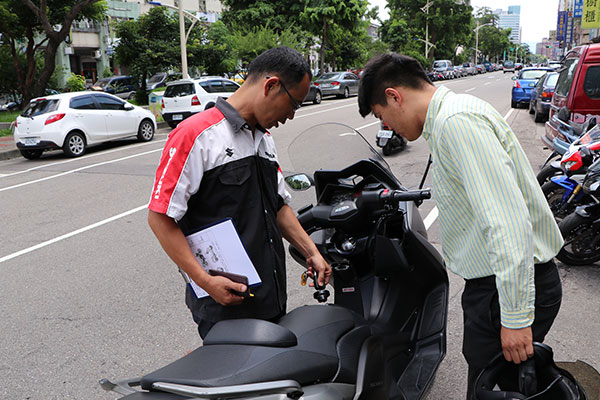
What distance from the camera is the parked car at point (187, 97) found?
54.7ft

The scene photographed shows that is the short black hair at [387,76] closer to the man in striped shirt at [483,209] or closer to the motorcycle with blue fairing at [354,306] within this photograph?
the man in striped shirt at [483,209]

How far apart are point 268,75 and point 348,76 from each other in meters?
26.8

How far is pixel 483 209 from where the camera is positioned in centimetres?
163

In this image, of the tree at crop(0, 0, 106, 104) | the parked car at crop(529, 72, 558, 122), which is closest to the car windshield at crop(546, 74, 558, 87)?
the parked car at crop(529, 72, 558, 122)

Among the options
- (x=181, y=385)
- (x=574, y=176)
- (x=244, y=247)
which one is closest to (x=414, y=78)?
(x=244, y=247)

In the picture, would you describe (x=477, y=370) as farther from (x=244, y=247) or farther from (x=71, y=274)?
(x=71, y=274)

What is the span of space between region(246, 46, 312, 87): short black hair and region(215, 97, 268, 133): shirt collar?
136 mm

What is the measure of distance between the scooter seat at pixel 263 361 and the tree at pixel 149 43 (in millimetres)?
25935

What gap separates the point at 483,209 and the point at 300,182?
1169 mm

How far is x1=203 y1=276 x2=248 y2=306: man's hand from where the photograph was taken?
1.92m

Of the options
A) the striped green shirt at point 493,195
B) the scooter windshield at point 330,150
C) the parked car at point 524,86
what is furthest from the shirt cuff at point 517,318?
the parked car at point 524,86

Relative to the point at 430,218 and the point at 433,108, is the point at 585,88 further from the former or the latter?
the point at 433,108

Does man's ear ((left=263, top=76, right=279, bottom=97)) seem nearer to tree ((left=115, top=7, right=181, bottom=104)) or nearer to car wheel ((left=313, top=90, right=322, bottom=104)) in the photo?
car wheel ((left=313, top=90, right=322, bottom=104))

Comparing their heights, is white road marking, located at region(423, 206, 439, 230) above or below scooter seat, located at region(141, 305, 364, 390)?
below
